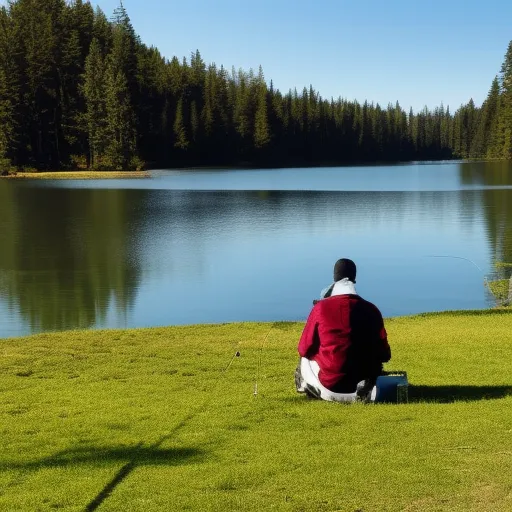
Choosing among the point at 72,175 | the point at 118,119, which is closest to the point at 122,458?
the point at 72,175

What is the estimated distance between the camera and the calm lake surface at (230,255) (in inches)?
779

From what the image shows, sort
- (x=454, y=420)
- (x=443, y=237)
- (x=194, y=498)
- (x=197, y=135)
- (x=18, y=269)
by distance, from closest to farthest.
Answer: (x=194, y=498) < (x=454, y=420) < (x=18, y=269) < (x=443, y=237) < (x=197, y=135)

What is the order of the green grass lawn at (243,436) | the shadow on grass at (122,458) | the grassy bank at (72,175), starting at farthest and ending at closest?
the grassy bank at (72,175), the shadow on grass at (122,458), the green grass lawn at (243,436)

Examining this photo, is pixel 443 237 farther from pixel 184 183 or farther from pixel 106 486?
pixel 184 183

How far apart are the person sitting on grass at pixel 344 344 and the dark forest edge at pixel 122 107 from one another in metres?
84.9

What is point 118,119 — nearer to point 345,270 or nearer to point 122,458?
point 345,270

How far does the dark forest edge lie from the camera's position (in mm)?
93438

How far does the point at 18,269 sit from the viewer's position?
82.4 feet

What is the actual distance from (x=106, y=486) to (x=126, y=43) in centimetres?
10336

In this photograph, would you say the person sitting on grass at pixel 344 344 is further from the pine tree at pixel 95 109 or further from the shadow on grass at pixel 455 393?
the pine tree at pixel 95 109

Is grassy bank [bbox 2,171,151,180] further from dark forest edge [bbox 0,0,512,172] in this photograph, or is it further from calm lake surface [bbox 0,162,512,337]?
calm lake surface [bbox 0,162,512,337]

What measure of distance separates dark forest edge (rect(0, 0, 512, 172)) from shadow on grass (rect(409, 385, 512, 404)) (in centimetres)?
8483

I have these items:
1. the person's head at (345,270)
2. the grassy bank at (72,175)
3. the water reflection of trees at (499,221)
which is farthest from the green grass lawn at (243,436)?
the grassy bank at (72,175)

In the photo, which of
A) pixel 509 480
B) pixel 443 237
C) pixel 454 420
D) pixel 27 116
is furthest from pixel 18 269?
pixel 27 116
